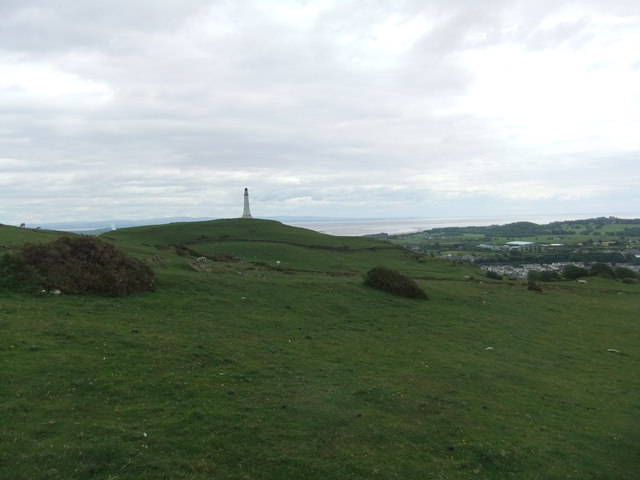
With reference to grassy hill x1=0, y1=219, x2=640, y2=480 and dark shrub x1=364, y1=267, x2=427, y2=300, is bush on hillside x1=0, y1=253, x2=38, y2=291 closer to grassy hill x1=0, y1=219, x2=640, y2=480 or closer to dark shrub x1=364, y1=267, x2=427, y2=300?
grassy hill x1=0, y1=219, x2=640, y2=480

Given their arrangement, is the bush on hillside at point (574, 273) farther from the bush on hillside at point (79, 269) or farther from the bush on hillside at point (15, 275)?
the bush on hillside at point (15, 275)

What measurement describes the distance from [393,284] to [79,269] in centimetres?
2070

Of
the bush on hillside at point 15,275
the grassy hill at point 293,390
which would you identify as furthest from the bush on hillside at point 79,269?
the grassy hill at point 293,390

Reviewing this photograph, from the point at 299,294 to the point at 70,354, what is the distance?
52.7ft

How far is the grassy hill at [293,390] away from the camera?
10578 millimetres

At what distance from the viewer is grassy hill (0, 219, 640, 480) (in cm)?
1058

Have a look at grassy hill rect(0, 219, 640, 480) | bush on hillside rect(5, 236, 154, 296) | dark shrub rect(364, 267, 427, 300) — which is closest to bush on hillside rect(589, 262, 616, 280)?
grassy hill rect(0, 219, 640, 480)

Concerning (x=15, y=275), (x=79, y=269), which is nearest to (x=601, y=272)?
(x=79, y=269)

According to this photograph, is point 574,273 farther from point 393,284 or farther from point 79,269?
point 79,269

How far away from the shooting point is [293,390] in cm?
1450

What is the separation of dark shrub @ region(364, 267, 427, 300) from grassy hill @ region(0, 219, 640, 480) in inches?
129

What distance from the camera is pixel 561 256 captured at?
435 feet

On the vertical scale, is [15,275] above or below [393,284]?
above

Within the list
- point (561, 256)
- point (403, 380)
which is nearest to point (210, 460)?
point (403, 380)
